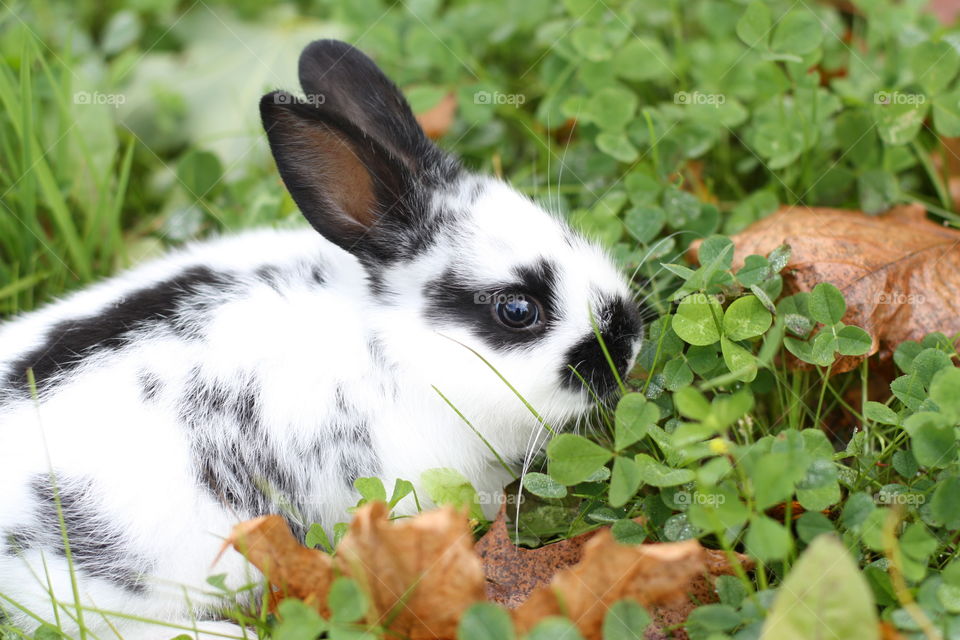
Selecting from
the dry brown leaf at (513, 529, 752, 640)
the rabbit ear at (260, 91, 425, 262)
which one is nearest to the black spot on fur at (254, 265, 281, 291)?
the rabbit ear at (260, 91, 425, 262)

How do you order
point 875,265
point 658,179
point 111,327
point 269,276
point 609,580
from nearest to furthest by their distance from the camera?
point 609,580
point 111,327
point 269,276
point 875,265
point 658,179

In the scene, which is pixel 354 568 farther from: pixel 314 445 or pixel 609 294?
pixel 609 294

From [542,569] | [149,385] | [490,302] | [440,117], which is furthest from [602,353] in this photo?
[440,117]

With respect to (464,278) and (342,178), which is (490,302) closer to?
(464,278)

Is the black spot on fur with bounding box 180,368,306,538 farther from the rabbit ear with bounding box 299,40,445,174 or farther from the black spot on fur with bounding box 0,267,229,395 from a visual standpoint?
the rabbit ear with bounding box 299,40,445,174

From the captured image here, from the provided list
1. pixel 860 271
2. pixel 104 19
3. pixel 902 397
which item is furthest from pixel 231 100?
pixel 902 397

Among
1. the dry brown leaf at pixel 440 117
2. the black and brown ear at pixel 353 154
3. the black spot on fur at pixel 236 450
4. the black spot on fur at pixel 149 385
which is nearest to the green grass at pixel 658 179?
the dry brown leaf at pixel 440 117

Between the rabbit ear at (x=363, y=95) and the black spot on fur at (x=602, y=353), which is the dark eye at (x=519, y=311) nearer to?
the black spot on fur at (x=602, y=353)

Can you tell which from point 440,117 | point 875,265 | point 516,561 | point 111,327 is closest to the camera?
point 516,561

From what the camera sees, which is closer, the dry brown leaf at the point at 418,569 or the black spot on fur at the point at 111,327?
the dry brown leaf at the point at 418,569
